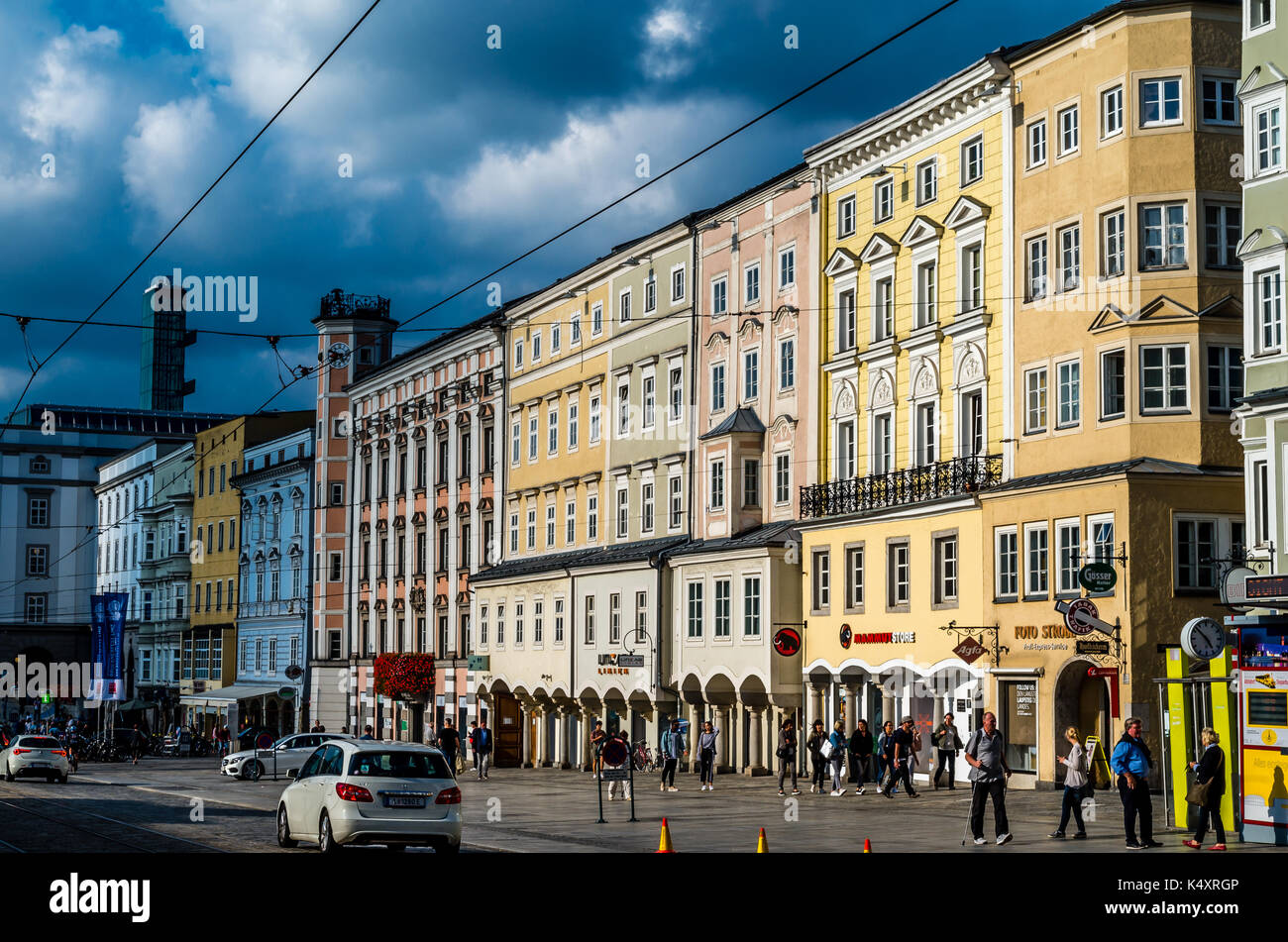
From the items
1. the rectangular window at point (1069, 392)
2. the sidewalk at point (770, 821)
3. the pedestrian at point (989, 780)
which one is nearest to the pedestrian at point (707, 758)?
the sidewalk at point (770, 821)

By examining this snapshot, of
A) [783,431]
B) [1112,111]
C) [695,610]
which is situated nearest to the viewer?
[1112,111]

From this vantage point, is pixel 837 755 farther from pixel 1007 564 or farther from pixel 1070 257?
pixel 1070 257

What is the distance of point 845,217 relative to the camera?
4909 cm

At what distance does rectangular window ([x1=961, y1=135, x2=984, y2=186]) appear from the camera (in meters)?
43.0

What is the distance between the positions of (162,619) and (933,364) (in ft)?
234

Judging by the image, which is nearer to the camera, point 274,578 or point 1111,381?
point 1111,381

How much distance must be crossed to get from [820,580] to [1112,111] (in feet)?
50.5

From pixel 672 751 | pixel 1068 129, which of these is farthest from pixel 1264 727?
pixel 672 751

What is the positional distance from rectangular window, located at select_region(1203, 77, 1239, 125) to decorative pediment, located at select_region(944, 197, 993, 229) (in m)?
6.14

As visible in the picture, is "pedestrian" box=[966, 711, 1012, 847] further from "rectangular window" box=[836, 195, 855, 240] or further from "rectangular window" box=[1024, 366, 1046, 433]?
"rectangular window" box=[836, 195, 855, 240]

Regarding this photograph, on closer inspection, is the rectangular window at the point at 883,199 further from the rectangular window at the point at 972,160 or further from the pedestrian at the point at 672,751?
the pedestrian at the point at 672,751

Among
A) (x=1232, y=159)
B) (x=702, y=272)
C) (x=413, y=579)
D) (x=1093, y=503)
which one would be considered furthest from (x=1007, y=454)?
(x=413, y=579)

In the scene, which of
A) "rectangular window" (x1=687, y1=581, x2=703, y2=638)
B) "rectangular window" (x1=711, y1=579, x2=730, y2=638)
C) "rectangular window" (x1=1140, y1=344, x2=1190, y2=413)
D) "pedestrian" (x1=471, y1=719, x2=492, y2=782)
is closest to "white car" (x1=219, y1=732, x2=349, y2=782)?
"pedestrian" (x1=471, y1=719, x2=492, y2=782)
